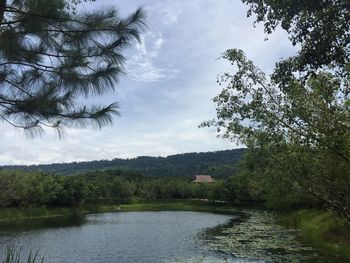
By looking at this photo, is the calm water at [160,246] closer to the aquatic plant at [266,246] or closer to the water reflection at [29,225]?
the aquatic plant at [266,246]

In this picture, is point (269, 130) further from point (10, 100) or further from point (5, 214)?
point (5, 214)

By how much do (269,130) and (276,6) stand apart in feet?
20.8

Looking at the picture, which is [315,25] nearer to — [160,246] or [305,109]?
[305,109]

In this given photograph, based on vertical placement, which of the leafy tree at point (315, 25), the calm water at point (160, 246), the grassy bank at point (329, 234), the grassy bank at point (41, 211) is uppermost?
the leafy tree at point (315, 25)

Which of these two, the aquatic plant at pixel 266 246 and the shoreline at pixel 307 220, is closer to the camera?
the aquatic plant at pixel 266 246

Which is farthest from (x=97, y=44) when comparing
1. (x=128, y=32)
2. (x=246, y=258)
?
(x=246, y=258)

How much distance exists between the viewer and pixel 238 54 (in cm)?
1298

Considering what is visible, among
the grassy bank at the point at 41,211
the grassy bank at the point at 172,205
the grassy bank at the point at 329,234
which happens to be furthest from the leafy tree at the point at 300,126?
the grassy bank at the point at 172,205

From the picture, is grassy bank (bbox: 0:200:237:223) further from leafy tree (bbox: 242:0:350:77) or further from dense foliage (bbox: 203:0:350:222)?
leafy tree (bbox: 242:0:350:77)

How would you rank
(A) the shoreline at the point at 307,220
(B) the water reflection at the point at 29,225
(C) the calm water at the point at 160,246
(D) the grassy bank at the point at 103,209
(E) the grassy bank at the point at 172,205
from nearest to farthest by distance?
(A) the shoreline at the point at 307,220 → (C) the calm water at the point at 160,246 → (B) the water reflection at the point at 29,225 → (D) the grassy bank at the point at 103,209 → (E) the grassy bank at the point at 172,205

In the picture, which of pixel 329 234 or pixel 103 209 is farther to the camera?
pixel 103 209

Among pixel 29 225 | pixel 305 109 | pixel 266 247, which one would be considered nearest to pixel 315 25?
pixel 305 109

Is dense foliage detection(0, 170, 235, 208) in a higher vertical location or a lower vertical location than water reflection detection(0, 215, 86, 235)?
higher

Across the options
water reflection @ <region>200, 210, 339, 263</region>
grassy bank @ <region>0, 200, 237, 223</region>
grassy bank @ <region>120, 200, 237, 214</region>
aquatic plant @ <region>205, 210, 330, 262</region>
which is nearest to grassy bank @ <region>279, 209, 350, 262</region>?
water reflection @ <region>200, 210, 339, 263</region>
